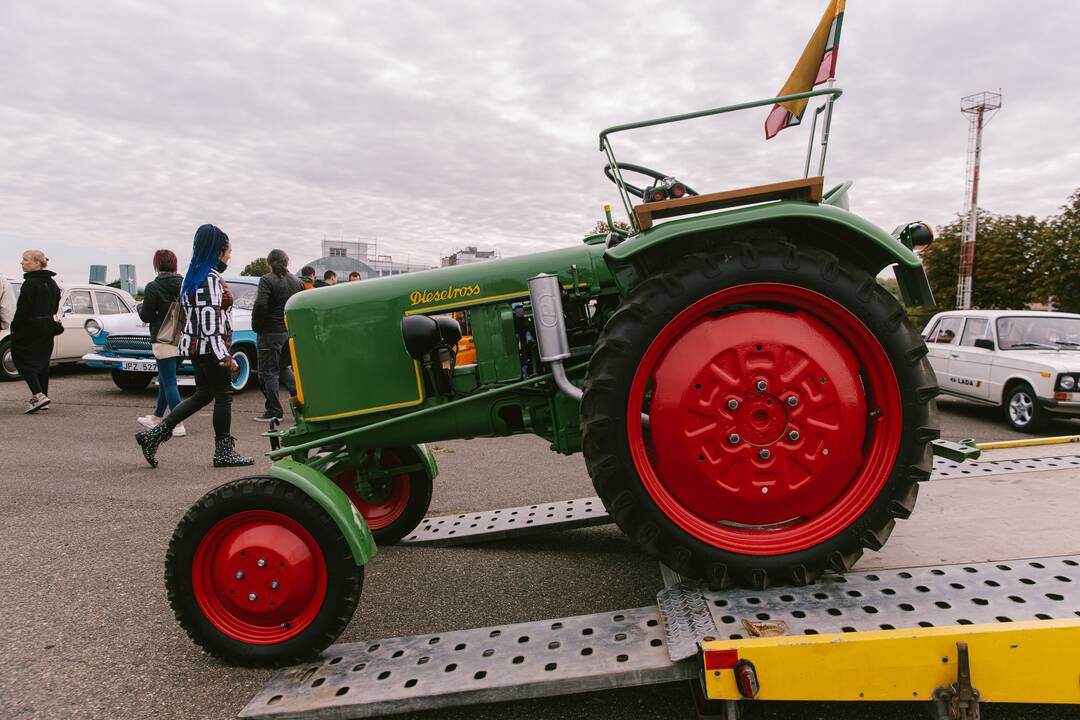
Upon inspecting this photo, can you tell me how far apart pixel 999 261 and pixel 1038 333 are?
2418 centimetres

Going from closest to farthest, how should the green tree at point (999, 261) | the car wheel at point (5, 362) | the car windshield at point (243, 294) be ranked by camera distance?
1. the car windshield at point (243, 294)
2. the car wheel at point (5, 362)
3. the green tree at point (999, 261)

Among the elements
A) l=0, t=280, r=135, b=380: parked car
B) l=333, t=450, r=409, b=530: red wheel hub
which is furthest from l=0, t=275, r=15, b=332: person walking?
l=333, t=450, r=409, b=530: red wheel hub

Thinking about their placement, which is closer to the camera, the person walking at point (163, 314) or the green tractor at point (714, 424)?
the green tractor at point (714, 424)

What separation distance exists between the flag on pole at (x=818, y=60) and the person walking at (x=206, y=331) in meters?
3.99

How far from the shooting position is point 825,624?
72.7 inches

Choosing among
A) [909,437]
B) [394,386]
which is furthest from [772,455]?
[394,386]

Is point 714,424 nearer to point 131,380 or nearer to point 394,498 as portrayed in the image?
point 394,498

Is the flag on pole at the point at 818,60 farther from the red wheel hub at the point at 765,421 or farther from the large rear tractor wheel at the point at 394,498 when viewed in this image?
the large rear tractor wheel at the point at 394,498

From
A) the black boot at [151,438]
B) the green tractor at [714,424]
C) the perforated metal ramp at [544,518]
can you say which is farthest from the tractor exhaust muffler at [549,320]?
the black boot at [151,438]

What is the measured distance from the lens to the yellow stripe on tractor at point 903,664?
5.45ft

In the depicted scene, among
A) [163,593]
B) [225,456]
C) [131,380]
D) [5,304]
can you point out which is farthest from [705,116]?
[131,380]

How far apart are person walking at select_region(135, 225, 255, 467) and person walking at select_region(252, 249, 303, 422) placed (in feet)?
5.29

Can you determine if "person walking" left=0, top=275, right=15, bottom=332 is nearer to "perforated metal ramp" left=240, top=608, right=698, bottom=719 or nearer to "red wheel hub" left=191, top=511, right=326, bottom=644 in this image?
"red wheel hub" left=191, top=511, right=326, bottom=644

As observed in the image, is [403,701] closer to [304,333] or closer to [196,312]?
[304,333]
